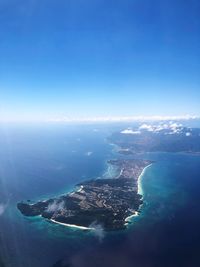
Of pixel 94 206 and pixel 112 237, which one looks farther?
pixel 94 206

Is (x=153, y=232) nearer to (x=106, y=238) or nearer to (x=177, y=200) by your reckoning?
(x=106, y=238)

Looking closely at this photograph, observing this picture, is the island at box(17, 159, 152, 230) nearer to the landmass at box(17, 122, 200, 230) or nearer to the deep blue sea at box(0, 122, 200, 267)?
the landmass at box(17, 122, 200, 230)

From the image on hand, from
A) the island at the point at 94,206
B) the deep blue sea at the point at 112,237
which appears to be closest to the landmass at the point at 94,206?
the island at the point at 94,206

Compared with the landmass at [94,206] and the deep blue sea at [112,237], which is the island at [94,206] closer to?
the landmass at [94,206]

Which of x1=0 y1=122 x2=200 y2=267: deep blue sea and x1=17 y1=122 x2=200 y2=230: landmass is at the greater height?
x1=17 y1=122 x2=200 y2=230: landmass

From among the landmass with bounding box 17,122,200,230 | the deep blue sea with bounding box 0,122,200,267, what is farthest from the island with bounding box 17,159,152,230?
the deep blue sea with bounding box 0,122,200,267

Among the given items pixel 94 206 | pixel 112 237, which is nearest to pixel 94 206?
pixel 94 206

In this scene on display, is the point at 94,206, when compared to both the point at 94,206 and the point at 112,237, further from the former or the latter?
the point at 112,237

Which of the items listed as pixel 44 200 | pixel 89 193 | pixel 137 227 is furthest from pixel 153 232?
pixel 44 200
